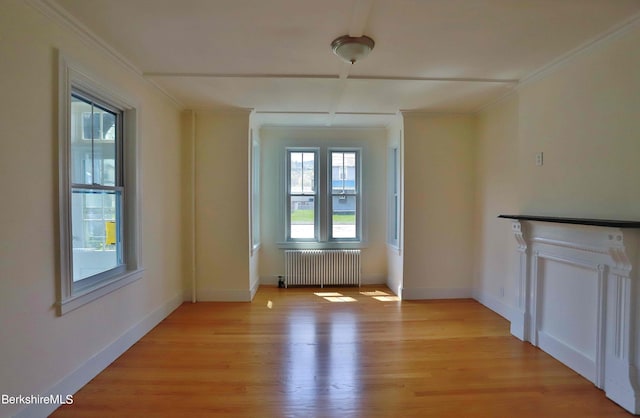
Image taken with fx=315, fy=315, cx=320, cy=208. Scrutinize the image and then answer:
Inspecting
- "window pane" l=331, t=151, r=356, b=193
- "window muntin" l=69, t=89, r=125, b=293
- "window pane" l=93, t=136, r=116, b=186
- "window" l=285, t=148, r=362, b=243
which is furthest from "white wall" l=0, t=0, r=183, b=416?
"window pane" l=331, t=151, r=356, b=193

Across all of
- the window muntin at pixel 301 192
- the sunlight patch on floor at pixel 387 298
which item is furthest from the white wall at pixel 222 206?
the sunlight patch on floor at pixel 387 298

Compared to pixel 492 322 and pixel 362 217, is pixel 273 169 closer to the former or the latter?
pixel 362 217

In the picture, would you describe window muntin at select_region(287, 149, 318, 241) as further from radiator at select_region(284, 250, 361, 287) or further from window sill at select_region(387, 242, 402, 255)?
window sill at select_region(387, 242, 402, 255)

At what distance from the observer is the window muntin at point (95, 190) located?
2.33 m

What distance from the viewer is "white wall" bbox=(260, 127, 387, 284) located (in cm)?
507

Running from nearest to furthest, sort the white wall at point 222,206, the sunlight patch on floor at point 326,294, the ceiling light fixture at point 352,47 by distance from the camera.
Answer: the ceiling light fixture at point 352,47 → the white wall at point 222,206 → the sunlight patch on floor at point 326,294

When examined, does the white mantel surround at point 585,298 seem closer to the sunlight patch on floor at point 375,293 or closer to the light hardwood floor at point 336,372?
the light hardwood floor at point 336,372

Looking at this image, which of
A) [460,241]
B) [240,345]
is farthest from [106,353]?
[460,241]

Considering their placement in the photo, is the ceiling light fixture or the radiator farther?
the radiator

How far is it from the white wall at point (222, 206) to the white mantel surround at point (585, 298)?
3201mm

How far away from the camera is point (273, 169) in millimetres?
5074

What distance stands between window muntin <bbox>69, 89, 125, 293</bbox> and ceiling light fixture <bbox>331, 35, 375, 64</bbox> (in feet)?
6.46

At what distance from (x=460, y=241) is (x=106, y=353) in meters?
4.14

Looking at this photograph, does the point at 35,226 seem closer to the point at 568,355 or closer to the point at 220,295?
the point at 220,295
